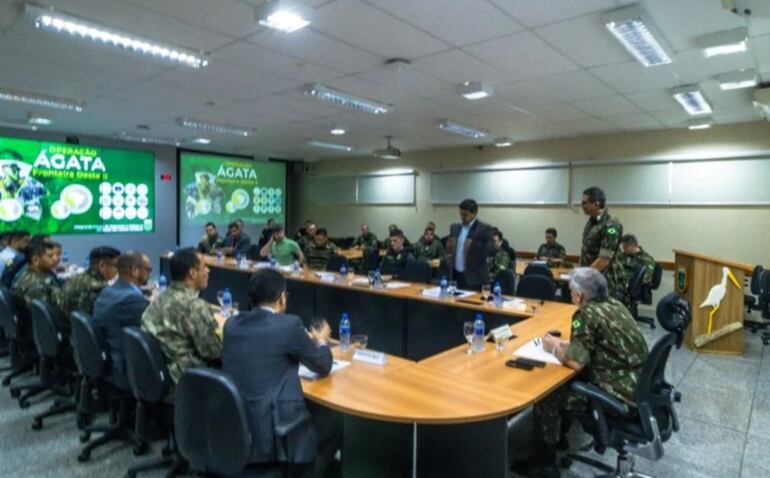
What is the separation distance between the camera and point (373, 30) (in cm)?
327

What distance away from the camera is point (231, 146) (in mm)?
9508

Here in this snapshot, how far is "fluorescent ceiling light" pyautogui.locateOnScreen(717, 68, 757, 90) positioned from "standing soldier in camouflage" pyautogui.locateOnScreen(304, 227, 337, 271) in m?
5.05

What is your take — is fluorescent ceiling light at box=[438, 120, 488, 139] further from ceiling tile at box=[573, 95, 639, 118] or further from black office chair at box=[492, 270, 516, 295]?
black office chair at box=[492, 270, 516, 295]

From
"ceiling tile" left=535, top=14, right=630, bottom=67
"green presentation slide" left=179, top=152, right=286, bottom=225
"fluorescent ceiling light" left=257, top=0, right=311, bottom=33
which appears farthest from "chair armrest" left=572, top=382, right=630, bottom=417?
"green presentation slide" left=179, top=152, right=286, bottom=225

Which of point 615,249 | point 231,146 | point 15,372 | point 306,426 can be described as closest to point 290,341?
point 306,426

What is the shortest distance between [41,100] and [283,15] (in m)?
4.21

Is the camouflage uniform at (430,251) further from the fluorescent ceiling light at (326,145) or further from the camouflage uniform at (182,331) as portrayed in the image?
the camouflage uniform at (182,331)

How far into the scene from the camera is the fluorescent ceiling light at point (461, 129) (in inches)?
257

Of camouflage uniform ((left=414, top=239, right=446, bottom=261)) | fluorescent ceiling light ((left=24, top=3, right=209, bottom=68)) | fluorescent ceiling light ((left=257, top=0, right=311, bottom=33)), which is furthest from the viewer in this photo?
camouflage uniform ((left=414, top=239, right=446, bottom=261))

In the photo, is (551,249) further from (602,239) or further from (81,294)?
(81,294)

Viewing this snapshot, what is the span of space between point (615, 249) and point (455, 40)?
2.06 metres

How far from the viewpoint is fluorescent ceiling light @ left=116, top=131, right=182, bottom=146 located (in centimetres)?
831

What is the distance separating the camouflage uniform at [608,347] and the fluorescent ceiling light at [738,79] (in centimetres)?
323

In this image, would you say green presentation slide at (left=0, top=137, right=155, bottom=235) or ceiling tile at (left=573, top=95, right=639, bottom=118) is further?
green presentation slide at (left=0, top=137, right=155, bottom=235)
